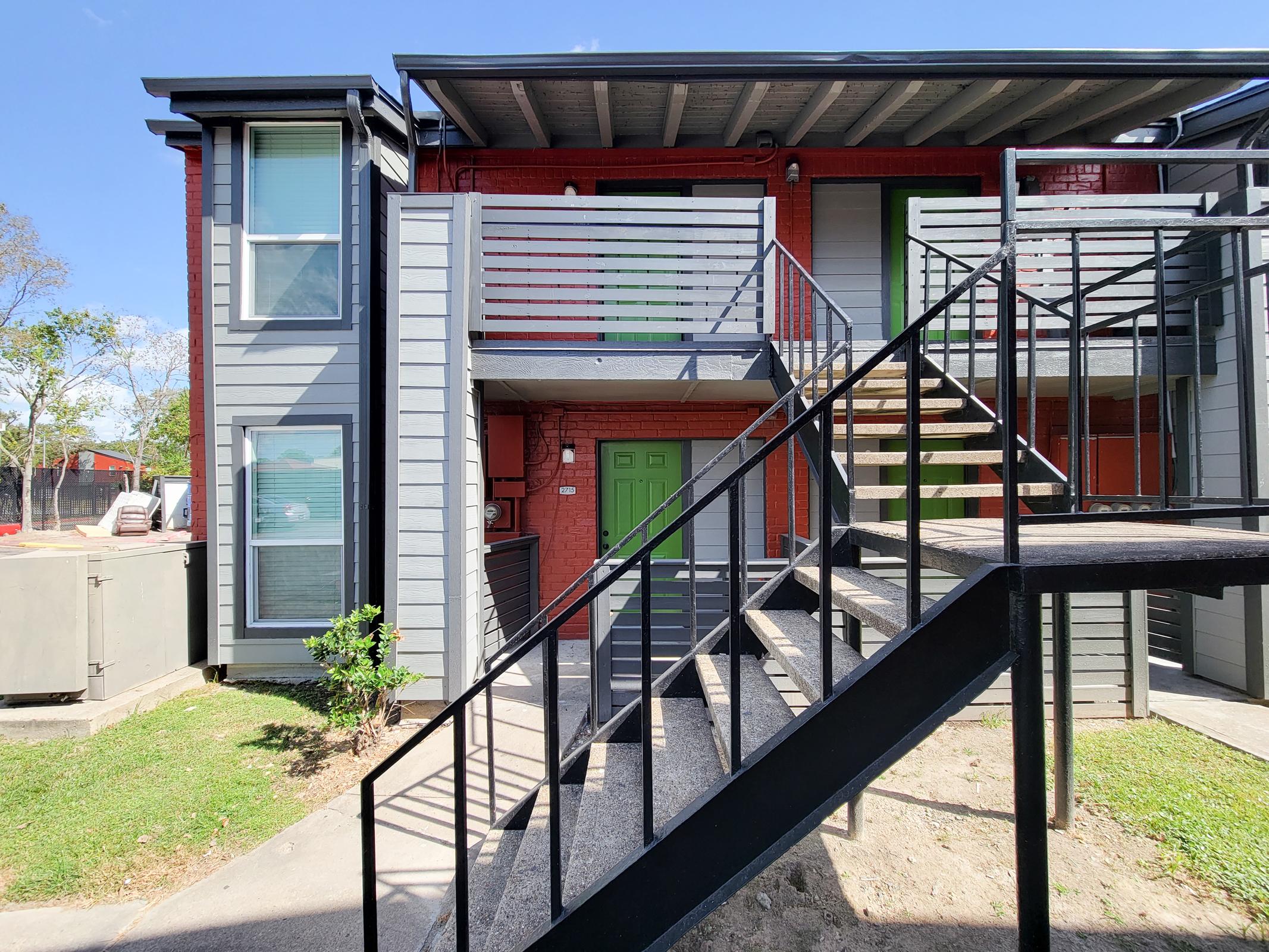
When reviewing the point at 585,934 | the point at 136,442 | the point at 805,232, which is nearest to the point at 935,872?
the point at 585,934

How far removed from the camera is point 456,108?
16.9 ft

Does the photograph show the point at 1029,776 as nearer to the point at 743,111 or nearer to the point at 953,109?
the point at 743,111

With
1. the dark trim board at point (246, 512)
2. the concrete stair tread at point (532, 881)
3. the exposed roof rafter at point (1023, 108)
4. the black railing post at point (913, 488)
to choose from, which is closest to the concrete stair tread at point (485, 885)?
the concrete stair tread at point (532, 881)

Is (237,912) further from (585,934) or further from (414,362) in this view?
(414,362)

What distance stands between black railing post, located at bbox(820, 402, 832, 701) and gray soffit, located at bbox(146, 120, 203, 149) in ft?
22.0

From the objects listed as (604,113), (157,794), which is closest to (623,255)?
(604,113)

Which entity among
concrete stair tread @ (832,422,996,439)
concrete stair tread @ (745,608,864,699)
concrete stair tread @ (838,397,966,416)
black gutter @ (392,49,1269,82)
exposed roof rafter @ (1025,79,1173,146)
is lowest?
concrete stair tread @ (745,608,864,699)

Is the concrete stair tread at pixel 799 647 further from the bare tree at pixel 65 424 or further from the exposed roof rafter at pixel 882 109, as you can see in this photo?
the bare tree at pixel 65 424

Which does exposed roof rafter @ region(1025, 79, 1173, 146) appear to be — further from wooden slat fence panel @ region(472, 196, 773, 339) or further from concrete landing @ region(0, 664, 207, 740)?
concrete landing @ region(0, 664, 207, 740)

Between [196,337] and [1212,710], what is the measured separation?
9.49 m

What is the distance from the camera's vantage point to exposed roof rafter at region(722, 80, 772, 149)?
16.0ft

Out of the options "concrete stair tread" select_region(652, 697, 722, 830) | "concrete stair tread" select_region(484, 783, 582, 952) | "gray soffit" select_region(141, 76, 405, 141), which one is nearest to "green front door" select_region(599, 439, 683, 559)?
"concrete stair tread" select_region(652, 697, 722, 830)

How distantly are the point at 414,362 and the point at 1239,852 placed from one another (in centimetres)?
545

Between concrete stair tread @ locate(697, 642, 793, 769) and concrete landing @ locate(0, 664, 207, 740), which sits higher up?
concrete stair tread @ locate(697, 642, 793, 769)
